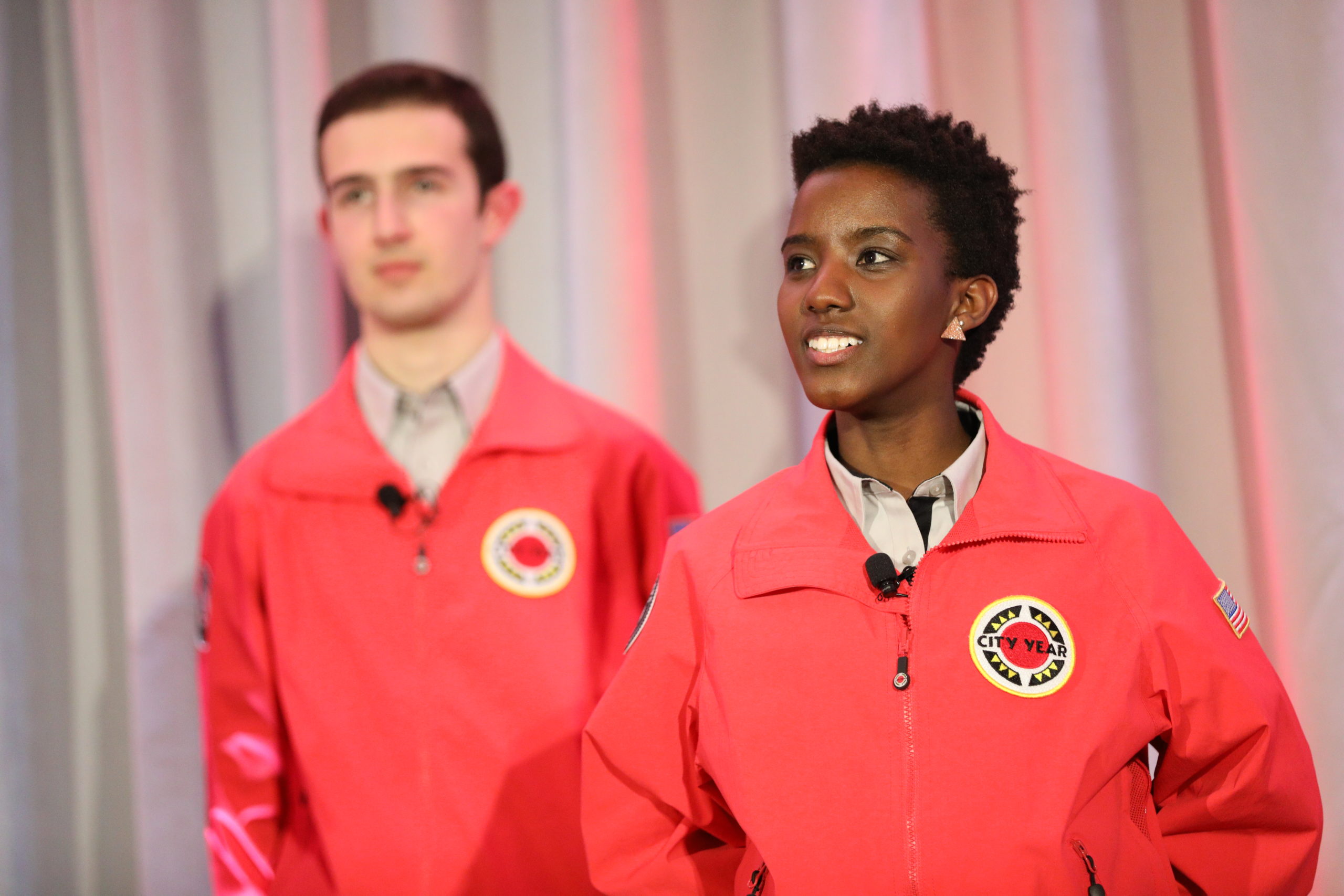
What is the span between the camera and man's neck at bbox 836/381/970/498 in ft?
4.84

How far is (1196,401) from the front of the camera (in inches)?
81.7

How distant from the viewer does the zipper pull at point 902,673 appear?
4.27 ft

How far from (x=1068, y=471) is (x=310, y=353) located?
1.46 meters

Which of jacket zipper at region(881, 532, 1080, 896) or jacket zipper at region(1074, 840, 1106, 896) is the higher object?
jacket zipper at region(881, 532, 1080, 896)

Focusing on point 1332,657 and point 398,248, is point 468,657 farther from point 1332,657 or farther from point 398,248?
point 1332,657

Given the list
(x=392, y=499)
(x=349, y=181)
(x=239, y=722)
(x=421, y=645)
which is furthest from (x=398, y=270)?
(x=239, y=722)

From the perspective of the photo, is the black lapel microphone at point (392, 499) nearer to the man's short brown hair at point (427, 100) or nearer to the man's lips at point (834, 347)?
the man's short brown hair at point (427, 100)

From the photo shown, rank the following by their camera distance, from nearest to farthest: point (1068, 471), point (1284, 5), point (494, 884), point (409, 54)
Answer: point (1068, 471) < point (494, 884) < point (1284, 5) < point (409, 54)

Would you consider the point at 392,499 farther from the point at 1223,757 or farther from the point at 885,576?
the point at 1223,757

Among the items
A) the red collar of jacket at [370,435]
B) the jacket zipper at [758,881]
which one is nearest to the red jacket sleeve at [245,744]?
the red collar of jacket at [370,435]

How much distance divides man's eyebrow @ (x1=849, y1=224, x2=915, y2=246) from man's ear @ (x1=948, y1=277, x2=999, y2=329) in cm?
10

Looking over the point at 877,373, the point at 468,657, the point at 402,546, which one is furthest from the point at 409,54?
the point at 877,373

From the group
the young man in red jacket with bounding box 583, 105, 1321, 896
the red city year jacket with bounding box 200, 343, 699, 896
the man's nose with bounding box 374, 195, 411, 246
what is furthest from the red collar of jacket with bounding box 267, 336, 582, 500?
the young man in red jacket with bounding box 583, 105, 1321, 896

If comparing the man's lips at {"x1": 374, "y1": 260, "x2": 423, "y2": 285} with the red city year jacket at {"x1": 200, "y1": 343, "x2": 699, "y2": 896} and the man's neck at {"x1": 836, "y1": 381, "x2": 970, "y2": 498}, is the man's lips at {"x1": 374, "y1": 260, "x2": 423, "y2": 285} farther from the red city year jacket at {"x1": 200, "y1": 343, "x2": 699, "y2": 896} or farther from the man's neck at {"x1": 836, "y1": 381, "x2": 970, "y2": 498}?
the man's neck at {"x1": 836, "y1": 381, "x2": 970, "y2": 498}
